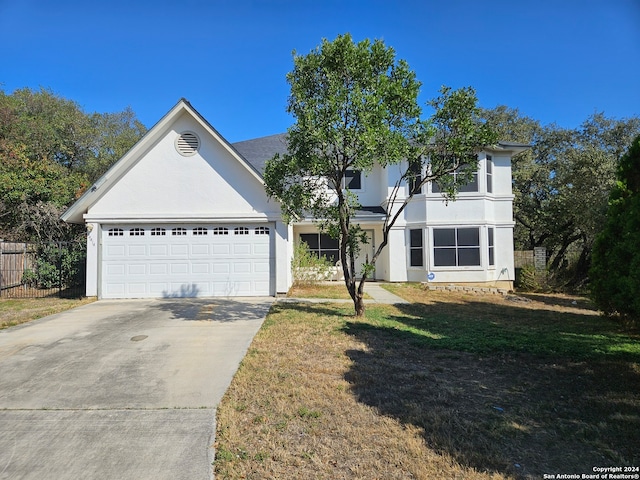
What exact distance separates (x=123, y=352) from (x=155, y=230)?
21.1 feet

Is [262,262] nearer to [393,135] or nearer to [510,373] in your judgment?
[393,135]

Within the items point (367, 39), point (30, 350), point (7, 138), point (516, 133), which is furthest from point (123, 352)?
point (516, 133)

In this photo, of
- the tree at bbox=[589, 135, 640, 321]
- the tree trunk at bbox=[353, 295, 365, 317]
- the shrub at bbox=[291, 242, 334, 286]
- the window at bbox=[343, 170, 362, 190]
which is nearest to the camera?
the tree at bbox=[589, 135, 640, 321]

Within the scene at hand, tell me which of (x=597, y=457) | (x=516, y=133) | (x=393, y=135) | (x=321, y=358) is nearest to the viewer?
(x=597, y=457)

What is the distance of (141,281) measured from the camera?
39.0ft

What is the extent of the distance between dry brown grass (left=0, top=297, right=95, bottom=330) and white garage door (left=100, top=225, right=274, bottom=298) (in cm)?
115

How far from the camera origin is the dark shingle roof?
1791 centimetres

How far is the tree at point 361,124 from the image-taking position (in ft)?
23.4

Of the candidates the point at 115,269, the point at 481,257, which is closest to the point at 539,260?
the point at 481,257

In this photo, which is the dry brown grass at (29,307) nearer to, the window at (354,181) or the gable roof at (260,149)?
the gable roof at (260,149)

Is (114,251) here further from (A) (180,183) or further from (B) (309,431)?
(B) (309,431)

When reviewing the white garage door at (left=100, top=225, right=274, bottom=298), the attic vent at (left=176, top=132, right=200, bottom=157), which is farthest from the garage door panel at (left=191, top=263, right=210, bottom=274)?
the attic vent at (left=176, top=132, right=200, bottom=157)
